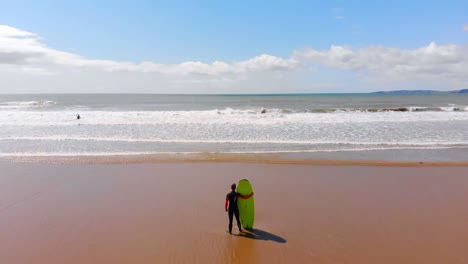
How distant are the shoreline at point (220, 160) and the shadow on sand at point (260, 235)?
6.37 metres

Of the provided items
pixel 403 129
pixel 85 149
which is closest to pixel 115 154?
pixel 85 149

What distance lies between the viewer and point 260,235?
7.52 m

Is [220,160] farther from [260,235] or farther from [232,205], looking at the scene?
[260,235]

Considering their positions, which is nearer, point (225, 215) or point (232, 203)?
point (232, 203)

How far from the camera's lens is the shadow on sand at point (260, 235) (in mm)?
7341

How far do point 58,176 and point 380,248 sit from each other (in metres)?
10.5

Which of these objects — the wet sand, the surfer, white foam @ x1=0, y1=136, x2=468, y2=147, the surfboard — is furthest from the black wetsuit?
white foam @ x1=0, y1=136, x2=468, y2=147

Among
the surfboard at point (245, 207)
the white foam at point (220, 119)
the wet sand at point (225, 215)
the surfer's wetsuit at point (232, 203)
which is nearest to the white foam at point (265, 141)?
the wet sand at point (225, 215)

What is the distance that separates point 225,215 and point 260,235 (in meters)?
1.34

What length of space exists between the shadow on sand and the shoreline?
6.37 meters

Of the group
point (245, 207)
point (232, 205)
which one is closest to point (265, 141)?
point (245, 207)

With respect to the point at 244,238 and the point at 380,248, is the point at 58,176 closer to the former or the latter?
the point at 244,238

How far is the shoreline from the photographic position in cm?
1368

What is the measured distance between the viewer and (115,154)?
15867 mm
